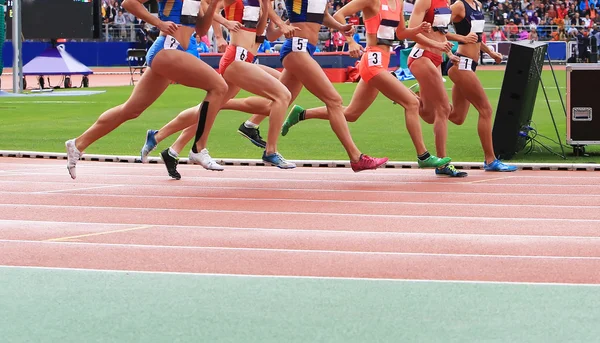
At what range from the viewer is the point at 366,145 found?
16.6m

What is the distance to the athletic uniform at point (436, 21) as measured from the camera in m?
12.6

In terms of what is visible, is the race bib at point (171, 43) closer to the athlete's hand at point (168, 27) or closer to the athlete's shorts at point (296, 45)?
the athlete's hand at point (168, 27)

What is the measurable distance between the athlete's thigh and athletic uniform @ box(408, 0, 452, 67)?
7.60ft

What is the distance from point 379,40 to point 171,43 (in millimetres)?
2187

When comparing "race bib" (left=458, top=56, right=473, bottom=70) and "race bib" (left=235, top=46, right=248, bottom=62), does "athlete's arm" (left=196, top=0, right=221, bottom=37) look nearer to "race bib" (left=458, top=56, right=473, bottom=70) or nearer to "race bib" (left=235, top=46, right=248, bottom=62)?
"race bib" (left=235, top=46, right=248, bottom=62)

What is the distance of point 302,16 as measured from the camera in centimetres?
1198

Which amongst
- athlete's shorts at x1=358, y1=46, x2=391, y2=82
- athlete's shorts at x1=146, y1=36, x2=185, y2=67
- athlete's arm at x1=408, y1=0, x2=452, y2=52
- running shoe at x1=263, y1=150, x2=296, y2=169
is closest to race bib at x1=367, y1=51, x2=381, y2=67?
athlete's shorts at x1=358, y1=46, x2=391, y2=82

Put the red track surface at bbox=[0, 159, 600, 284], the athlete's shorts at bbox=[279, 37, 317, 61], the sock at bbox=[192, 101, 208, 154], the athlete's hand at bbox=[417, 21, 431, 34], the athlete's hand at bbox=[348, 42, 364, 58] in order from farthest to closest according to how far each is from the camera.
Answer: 1. the athlete's hand at bbox=[348, 42, 364, 58]
2. the athlete's hand at bbox=[417, 21, 431, 34]
3. the athlete's shorts at bbox=[279, 37, 317, 61]
4. the sock at bbox=[192, 101, 208, 154]
5. the red track surface at bbox=[0, 159, 600, 284]

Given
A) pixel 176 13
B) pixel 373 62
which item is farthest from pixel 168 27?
pixel 373 62

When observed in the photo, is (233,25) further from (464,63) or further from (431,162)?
(464,63)

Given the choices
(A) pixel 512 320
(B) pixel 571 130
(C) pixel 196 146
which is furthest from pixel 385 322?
(B) pixel 571 130

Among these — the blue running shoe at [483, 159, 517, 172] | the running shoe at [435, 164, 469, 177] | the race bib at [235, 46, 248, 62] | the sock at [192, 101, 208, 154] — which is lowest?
the blue running shoe at [483, 159, 517, 172]

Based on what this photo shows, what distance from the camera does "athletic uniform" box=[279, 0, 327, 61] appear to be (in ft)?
39.1

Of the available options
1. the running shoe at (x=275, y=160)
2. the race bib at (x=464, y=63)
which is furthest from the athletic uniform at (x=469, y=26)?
the running shoe at (x=275, y=160)
